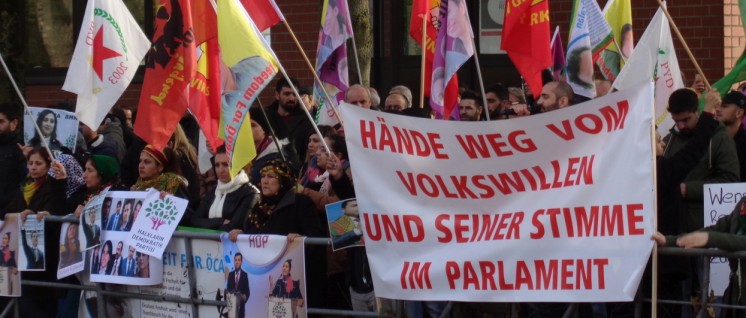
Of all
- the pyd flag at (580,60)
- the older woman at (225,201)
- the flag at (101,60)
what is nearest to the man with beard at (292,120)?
the flag at (101,60)

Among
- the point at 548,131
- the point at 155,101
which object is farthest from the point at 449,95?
the point at 548,131

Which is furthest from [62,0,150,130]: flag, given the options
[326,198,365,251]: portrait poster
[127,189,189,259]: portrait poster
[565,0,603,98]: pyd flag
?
[565,0,603,98]: pyd flag

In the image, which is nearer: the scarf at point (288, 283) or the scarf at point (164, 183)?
the scarf at point (288, 283)

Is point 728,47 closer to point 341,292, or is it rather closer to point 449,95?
point 449,95

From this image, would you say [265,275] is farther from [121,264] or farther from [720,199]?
[720,199]

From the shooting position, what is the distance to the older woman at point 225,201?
10.1 meters

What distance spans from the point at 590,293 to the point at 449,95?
11.2 feet

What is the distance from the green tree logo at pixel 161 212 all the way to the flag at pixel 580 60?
128 inches

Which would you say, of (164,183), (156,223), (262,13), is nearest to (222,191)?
(164,183)

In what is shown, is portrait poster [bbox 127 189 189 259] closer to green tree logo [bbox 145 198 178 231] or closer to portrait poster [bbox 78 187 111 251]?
green tree logo [bbox 145 198 178 231]

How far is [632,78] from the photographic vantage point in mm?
10531

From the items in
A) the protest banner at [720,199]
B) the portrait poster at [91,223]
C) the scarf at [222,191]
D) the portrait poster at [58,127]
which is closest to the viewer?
the protest banner at [720,199]

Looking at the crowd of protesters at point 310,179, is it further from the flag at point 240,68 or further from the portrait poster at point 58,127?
the flag at point 240,68

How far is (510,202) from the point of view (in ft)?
26.5
